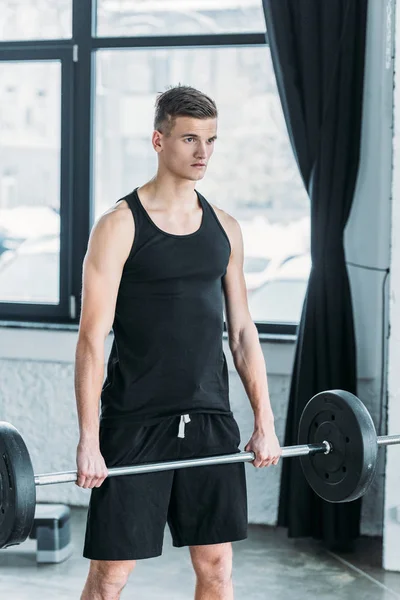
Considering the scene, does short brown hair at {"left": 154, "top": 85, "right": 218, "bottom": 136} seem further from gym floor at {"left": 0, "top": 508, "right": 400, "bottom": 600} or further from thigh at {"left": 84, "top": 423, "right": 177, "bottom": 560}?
gym floor at {"left": 0, "top": 508, "right": 400, "bottom": 600}

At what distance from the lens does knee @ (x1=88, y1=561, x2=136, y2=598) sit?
2053 millimetres

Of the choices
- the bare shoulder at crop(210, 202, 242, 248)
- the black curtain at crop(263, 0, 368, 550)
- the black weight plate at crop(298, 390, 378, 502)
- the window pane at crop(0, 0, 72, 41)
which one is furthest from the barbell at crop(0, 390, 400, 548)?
the window pane at crop(0, 0, 72, 41)

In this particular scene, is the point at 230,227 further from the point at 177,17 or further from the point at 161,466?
the point at 177,17

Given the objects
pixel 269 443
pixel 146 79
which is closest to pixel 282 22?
pixel 146 79

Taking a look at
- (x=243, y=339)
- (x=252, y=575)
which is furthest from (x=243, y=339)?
(x=252, y=575)

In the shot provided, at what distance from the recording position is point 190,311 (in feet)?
6.81

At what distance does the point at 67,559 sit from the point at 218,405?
4.29ft

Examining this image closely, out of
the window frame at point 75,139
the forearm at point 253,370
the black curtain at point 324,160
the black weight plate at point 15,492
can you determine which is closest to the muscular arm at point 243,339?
the forearm at point 253,370

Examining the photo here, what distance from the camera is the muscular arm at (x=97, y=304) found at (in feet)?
6.53

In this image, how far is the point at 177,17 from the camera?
143 inches

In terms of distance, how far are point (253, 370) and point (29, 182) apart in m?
1.93

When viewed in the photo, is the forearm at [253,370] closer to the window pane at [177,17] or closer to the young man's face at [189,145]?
the young man's face at [189,145]

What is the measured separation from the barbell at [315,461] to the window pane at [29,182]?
188 cm

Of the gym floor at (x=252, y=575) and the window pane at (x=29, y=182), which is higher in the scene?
the window pane at (x=29, y=182)
